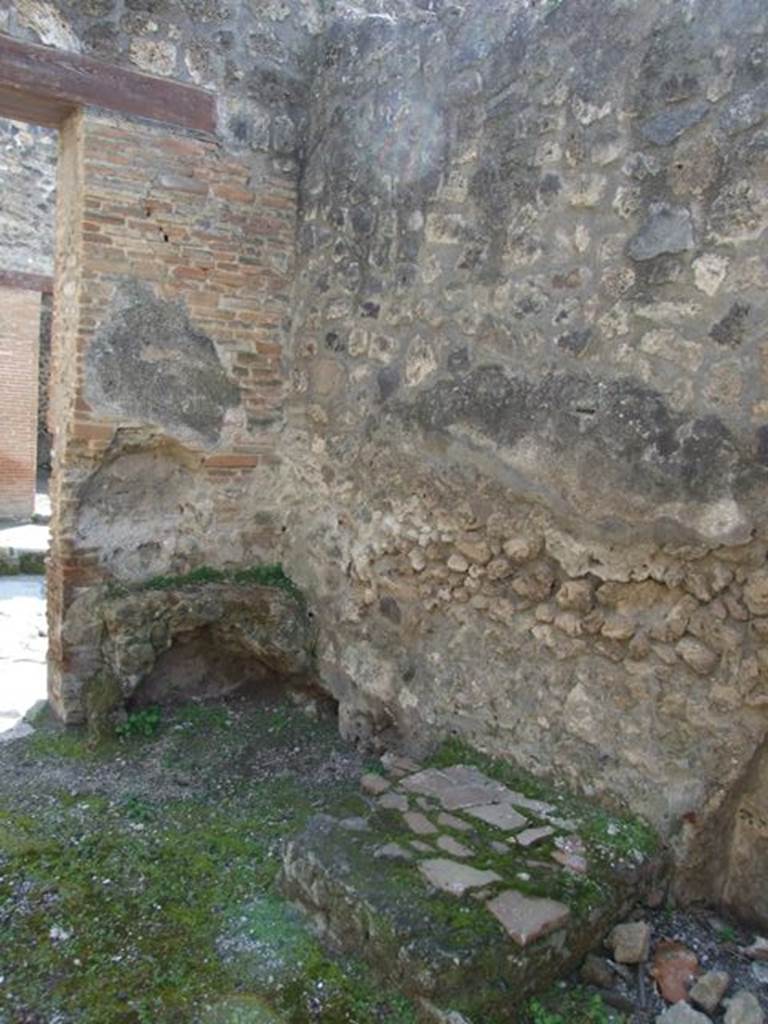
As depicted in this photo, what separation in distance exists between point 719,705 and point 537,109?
7.43 feet

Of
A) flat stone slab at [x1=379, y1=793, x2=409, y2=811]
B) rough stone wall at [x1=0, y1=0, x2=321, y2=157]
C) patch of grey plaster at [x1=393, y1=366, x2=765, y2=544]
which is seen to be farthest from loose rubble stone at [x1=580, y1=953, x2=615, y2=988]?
rough stone wall at [x1=0, y1=0, x2=321, y2=157]

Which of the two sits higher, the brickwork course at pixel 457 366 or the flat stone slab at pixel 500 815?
the brickwork course at pixel 457 366

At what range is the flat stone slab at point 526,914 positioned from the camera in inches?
99.9

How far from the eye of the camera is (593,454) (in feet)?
10.4

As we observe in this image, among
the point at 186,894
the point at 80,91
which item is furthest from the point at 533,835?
the point at 80,91

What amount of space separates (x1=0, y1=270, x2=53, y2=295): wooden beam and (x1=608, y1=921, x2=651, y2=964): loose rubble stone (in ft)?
36.1

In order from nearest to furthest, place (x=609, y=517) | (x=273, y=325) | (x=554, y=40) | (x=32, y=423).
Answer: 1. (x=609, y=517)
2. (x=554, y=40)
3. (x=273, y=325)
4. (x=32, y=423)

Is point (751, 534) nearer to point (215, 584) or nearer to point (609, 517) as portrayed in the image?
point (609, 517)

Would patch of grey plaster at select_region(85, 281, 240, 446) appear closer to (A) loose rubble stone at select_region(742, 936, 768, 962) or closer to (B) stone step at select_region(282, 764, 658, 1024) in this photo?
(B) stone step at select_region(282, 764, 658, 1024)

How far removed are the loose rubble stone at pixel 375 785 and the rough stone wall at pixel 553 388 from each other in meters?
0.44

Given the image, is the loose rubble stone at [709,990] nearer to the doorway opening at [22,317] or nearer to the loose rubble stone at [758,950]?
the loose rubble stone at [758,950]

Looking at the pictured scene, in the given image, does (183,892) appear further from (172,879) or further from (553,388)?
(553,388)

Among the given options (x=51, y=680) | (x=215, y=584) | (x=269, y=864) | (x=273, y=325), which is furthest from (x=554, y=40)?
(x=51, y=680)

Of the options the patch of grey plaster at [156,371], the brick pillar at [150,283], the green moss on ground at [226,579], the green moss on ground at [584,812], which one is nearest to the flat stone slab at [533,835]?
the green moss on ground at [584,812]
